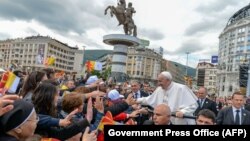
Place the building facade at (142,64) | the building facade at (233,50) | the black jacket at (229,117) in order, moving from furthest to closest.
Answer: the building facade at (142,64) → the building facade at (233,50) → the black jacket at (229,117)

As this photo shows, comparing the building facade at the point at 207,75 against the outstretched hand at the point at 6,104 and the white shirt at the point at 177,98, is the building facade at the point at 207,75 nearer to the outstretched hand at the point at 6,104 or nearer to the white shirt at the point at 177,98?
the white shirt at the point at 177,98

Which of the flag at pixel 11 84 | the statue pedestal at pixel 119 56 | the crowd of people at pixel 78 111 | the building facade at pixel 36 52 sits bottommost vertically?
the crowd of people at pixel 78 111

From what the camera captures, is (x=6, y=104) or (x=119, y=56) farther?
(x=119, y=56)

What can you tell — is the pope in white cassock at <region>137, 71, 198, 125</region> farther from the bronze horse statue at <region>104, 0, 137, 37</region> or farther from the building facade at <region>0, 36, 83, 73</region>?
the building facade at <region>0, 36, 83, 73</region>

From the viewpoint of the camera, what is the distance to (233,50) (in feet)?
352

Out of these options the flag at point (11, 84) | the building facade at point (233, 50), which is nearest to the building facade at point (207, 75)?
the building facade at point (233, 50)

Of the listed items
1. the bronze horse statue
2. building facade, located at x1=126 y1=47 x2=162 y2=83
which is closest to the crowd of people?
the bronze horse statue

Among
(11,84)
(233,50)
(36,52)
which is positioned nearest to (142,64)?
(233,50)

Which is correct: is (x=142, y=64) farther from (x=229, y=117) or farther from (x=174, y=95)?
(x=174, y=95)

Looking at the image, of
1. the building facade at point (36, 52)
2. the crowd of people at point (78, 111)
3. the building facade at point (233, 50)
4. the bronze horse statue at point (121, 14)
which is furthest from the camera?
the building facade at point (36, 52)

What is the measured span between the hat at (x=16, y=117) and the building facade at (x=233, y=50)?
101 m

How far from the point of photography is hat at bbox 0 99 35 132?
2514 millimetres

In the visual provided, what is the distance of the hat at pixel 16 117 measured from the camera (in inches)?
99.0

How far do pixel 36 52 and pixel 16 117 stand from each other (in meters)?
138
